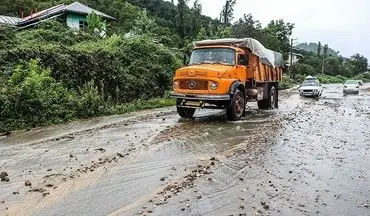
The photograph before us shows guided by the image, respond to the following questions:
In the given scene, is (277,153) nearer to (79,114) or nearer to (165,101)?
(79,114)

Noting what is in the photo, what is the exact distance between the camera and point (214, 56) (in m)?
15.5

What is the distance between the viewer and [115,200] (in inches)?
247

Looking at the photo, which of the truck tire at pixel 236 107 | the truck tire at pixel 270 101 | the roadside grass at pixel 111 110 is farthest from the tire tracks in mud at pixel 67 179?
the truck tire at pixel 270 101

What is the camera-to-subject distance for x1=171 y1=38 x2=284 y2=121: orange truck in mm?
14398

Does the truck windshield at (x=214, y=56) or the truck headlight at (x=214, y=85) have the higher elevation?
the truck windshield at (x=214, y=56)

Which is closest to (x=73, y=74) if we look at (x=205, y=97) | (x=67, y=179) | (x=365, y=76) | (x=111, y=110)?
(x=111, y=110)

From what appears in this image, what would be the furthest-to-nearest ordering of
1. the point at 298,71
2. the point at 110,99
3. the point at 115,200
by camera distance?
the point at 298,71, the point at 110,99, the point at 115,200

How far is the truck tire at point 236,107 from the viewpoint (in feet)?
48.2

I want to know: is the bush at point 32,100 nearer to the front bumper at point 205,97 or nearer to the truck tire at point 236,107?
the front bumper at point 205,97

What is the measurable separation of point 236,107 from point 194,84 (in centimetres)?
174

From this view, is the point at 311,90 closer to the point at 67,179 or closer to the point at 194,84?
the point at 194,84

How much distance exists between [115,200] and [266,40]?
5604cm

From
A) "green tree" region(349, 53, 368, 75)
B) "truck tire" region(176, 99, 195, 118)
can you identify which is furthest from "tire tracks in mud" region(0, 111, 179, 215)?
"green tree" region(349, 53, 368, 75)

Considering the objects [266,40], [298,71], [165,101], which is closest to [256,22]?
[266,40]
